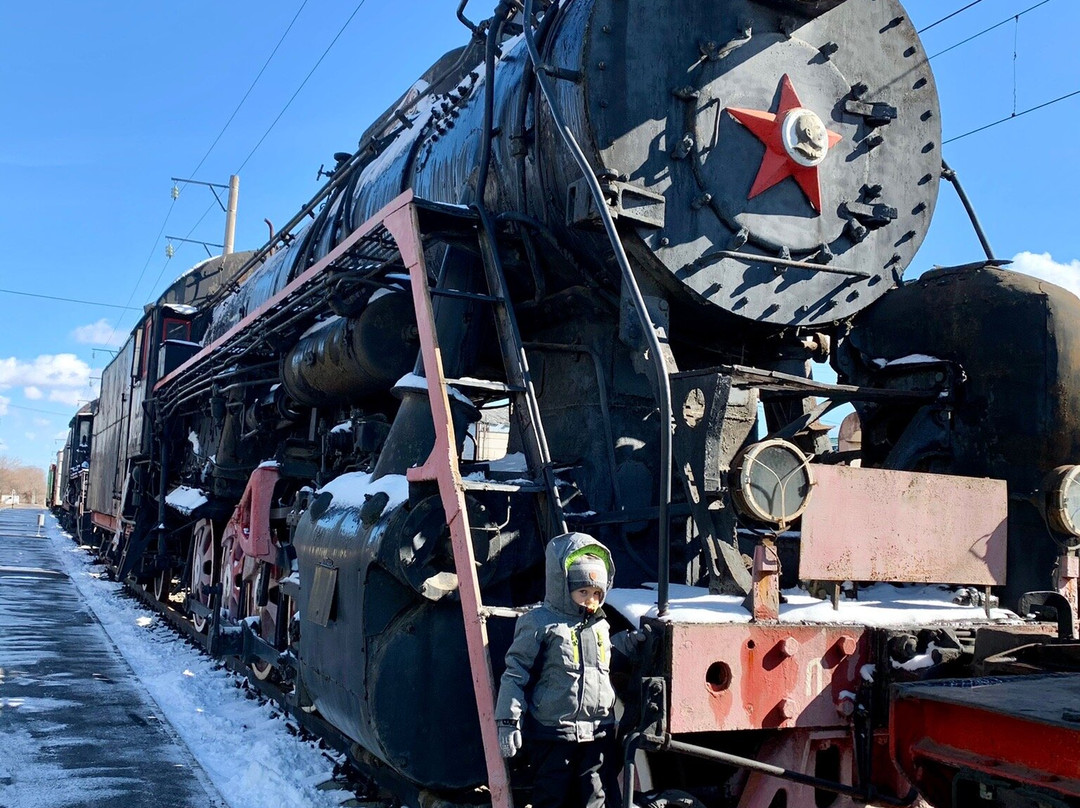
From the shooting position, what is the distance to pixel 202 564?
8711 millimetres

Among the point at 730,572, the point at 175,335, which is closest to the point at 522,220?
the point at 730,572

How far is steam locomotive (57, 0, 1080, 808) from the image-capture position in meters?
2.84

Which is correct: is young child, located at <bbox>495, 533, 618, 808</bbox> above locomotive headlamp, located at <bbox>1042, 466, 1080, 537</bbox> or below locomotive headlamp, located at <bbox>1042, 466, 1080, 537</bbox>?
below

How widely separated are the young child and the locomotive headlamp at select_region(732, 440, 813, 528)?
0.50 metres

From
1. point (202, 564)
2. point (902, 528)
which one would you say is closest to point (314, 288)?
point (902, 528)

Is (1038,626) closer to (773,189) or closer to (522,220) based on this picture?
(773,189)

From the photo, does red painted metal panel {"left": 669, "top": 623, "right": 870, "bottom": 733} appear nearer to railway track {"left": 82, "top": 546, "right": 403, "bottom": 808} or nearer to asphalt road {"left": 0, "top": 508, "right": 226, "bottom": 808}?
railway track {"left": 82, "top": 546, "right": 403, "bottom": 808}

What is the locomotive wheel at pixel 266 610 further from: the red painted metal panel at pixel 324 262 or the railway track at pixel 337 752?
the red painted metal panel at pixel 324 262

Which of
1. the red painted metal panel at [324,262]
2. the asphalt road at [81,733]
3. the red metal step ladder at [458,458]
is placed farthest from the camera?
the asphalt road at [81,733]

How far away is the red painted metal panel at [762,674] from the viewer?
263 centimetres

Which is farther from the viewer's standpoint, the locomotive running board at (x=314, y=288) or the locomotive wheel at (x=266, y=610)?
the locomotive wheel at (x=266, y=610)

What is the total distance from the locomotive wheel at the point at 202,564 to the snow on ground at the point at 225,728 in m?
0.30

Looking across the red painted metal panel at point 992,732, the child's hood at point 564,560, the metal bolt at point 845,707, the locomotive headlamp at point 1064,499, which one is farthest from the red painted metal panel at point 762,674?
the locomotive headlamp at point 1064,499

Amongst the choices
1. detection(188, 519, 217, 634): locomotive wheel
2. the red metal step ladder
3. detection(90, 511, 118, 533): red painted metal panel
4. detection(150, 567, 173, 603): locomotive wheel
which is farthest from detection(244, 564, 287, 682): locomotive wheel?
detection(90, 511, 118, 533): red painted metal panel
